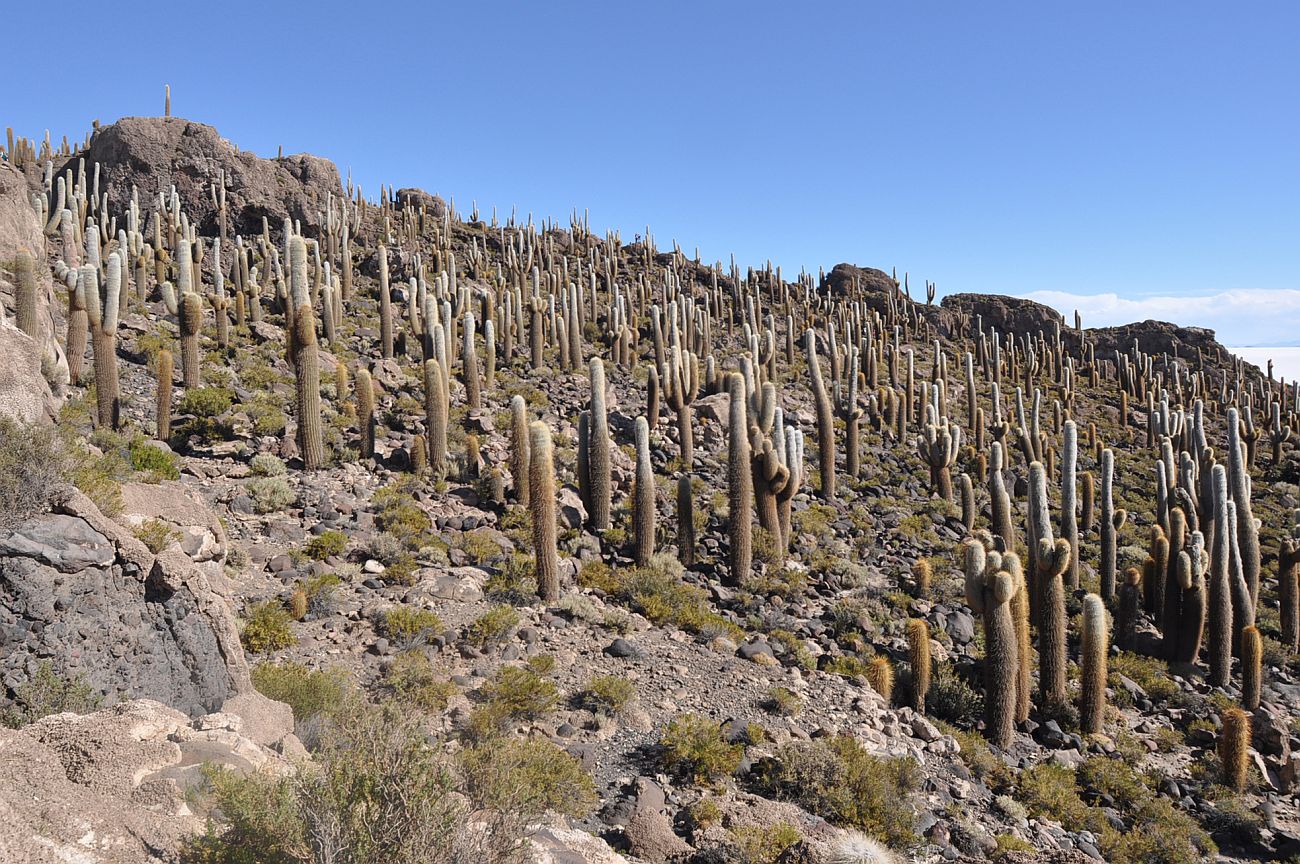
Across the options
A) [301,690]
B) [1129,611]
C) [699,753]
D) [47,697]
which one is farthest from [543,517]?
[1129,611]

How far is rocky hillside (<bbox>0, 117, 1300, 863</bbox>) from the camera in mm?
4988

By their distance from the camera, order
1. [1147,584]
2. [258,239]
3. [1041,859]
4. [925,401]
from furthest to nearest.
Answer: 1. [258,239]
2. [925,401]
3. [1147,584]
4. [1041,859]

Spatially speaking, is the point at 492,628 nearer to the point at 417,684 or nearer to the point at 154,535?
the point at 417,684

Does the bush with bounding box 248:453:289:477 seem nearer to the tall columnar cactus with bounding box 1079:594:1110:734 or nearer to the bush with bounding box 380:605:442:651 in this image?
the bush with bounding box 380:605:442:651

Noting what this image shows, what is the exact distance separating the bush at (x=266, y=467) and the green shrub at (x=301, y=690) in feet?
20.0

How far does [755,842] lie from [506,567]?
19.9 ft

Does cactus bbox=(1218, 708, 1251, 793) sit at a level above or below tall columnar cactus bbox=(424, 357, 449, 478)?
below

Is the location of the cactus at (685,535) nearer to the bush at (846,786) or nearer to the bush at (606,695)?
the bush at (606,695)

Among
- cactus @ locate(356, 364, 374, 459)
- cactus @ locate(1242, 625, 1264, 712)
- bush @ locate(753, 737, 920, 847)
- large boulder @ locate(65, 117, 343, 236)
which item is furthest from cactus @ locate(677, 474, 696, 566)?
large boulder @ locate(65, 117, 343, 236)

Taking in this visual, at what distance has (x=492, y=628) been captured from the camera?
358 inches

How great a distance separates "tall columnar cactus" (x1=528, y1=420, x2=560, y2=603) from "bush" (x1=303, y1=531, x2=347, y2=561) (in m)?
2.91

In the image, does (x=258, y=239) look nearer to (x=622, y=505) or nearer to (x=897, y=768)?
(x=622, y=505)

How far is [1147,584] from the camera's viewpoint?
47.3ft

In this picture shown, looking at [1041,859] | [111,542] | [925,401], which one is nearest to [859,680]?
[1041,859]
